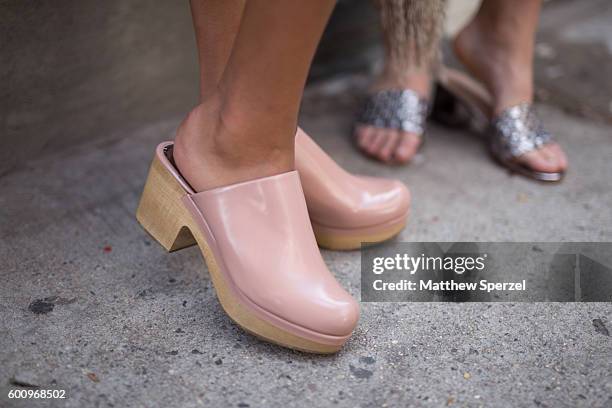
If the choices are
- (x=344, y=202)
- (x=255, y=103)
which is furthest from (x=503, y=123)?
(x=255, y=103)

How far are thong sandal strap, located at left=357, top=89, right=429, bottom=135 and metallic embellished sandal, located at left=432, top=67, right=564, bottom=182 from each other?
0.38ft

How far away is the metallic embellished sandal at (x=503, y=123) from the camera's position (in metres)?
1.31

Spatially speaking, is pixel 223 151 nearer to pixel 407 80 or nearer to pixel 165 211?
pixel 165 211

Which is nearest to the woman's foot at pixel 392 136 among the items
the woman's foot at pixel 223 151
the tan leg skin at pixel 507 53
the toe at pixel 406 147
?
the toe at pixel 406 147

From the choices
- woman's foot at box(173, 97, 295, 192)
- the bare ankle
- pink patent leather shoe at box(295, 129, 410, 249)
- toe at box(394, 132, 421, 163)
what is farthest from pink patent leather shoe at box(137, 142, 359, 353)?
the bare ankle

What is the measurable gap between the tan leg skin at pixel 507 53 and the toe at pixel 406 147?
19 centimetres

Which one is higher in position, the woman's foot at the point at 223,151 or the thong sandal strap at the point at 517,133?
the woman's foot at the point at 223,151

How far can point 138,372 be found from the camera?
30.8 inches

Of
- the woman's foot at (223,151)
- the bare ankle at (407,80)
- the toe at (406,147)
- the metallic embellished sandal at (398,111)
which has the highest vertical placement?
the woman's foot at (223,151)

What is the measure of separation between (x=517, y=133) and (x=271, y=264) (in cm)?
74

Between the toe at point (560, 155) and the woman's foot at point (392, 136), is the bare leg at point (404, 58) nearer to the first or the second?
the woman's foot at point (392, 136)

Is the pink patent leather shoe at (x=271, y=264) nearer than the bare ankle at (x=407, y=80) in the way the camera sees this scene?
Yes

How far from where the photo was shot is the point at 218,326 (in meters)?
→ 0.87

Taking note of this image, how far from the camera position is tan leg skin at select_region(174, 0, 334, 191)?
29.2 inches
